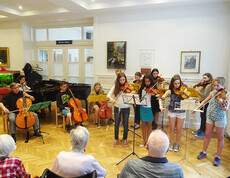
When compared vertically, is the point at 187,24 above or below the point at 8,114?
A: above

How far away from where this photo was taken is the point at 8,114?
3.80 meters

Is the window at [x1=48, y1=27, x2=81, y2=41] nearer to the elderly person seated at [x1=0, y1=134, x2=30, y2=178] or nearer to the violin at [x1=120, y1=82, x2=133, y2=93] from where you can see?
the violin at [x1=120, y1=82, x2=133, y2=93]

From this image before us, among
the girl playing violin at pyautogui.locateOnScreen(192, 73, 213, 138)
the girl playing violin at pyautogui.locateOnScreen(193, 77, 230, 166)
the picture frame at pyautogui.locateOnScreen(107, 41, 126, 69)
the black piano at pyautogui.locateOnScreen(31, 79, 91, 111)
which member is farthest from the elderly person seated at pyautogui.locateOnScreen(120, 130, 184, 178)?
the picture frame at pyautogui.locateOnScreen(107, 41, 126, 69)

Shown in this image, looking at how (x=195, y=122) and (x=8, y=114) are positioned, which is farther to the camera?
(x=195, y=122)

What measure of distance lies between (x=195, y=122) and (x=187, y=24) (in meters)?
2.56

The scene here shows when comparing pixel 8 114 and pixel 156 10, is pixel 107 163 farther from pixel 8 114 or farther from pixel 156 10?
pixel 156 10

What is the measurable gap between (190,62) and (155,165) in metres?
3.96

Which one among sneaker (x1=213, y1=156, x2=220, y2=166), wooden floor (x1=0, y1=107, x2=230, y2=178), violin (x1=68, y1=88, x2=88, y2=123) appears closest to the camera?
wooden floor (x1=0, y1=107, x2=230, y2=178)

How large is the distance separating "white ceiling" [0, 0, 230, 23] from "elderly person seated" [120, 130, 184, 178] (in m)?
3.93

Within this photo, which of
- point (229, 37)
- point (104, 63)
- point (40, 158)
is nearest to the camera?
point (40, 158)

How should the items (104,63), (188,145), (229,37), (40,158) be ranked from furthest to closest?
(104,63), (229,37), (188,145), (40,158)

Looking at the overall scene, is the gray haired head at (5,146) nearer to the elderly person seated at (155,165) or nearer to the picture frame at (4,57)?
the elderly person seated at (155,165)

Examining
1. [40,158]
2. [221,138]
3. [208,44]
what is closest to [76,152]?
[40,158]

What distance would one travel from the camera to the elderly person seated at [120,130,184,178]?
1.29 m
